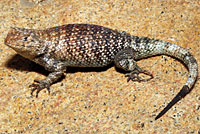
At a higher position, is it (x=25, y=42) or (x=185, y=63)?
(x=185, y=63)

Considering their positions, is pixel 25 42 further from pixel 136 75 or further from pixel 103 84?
pixel 136 75

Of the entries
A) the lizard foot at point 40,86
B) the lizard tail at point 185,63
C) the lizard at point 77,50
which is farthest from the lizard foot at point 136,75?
the lizard foot at point 40,86

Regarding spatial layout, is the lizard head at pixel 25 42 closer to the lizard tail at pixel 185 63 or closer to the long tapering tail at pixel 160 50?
the long tapering tail at pixel 160 50

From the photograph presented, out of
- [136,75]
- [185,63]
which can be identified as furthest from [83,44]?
[185,63]

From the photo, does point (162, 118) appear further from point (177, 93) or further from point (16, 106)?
point (16, 106)

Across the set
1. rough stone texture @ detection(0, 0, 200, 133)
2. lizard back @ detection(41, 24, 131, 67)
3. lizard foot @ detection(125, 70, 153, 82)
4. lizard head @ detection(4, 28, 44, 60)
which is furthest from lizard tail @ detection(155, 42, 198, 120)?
lizard head @ detection(4, 28, 44, 60)

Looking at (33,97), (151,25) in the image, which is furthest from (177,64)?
(33,97)

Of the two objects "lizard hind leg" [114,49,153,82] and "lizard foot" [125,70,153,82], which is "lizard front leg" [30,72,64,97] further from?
"lizard foot" [125,70,153,82]
